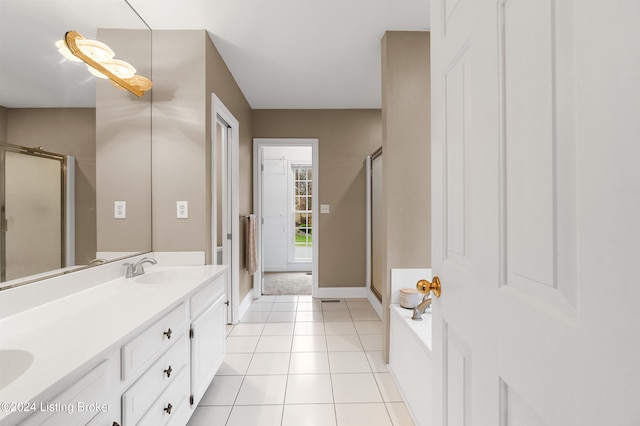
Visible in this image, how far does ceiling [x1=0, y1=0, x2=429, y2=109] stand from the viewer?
1270 mm

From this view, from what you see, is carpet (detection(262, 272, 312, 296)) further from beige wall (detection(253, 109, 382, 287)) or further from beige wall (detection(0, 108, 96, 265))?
beige wall (detection(0, 108, 96, 265))

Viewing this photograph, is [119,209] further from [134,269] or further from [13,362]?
[13,362]

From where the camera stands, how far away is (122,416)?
1026 millimetres

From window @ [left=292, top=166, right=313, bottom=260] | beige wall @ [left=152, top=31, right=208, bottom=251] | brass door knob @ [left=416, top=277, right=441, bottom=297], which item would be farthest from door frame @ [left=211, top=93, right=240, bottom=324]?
window @ [left=292, top=166, right=313, bottom=260]

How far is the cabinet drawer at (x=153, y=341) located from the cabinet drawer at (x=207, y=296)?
10 cm

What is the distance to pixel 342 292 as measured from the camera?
4.02 m

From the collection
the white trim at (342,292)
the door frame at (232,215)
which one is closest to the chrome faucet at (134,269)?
the door frame at (232,215)

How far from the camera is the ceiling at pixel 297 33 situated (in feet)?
6.61

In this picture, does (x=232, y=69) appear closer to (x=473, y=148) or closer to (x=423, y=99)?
(x=423, y=99)

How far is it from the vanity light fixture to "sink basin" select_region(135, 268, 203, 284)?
119 centimetres

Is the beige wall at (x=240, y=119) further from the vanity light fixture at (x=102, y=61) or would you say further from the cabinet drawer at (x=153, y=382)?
the cabinet drawer at (x=153, y=382)

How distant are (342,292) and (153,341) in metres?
3.03

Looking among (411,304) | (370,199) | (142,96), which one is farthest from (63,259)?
(370,199)

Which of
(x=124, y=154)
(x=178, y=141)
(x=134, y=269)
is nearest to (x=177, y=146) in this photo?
(x=178, y=141)
